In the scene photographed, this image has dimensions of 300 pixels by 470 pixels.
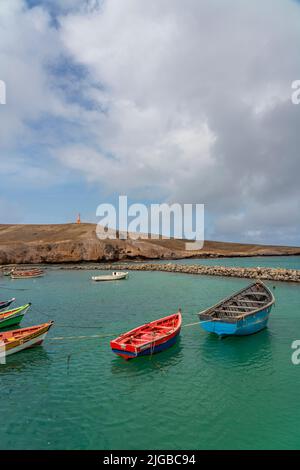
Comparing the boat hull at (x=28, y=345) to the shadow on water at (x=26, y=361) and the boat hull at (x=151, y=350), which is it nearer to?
the shadow on water at (x=26, y=361)

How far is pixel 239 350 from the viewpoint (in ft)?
63.3

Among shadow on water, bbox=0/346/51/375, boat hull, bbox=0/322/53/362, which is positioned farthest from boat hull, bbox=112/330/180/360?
boat hull, bbox=0/322/53/362

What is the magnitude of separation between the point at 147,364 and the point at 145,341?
4.50 feet

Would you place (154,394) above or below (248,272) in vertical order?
below

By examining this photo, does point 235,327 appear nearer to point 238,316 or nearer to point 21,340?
point 238,316

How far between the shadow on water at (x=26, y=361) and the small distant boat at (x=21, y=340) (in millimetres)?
339

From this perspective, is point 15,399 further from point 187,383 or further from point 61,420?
point 187,383

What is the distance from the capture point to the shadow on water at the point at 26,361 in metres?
17.0

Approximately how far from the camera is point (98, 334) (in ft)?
74.8

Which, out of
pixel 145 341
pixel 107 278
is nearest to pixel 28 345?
pixel 145 341

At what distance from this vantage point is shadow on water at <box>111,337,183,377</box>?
16.3 m

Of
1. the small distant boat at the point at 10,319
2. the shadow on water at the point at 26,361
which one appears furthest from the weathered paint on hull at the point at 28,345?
the small distant boat at the point at 10,319

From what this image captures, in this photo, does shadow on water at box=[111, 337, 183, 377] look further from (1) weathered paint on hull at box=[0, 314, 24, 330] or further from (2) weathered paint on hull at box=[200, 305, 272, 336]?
(1) weathered paint on hull at box=[0, 314, 24, 330]
